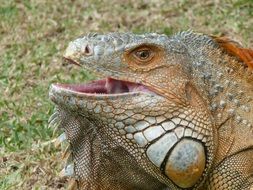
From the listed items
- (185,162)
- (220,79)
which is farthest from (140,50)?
(185,162)

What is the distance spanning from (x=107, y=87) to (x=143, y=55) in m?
0.27

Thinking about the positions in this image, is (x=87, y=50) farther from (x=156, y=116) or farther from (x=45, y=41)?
(x=45, y=41)

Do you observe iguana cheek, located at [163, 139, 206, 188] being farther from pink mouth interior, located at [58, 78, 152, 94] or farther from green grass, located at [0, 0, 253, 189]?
green grass, located at [0, 0, 253, 189]

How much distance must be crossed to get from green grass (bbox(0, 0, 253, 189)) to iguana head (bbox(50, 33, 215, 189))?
2012 mm

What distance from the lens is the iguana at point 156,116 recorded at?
402 cm

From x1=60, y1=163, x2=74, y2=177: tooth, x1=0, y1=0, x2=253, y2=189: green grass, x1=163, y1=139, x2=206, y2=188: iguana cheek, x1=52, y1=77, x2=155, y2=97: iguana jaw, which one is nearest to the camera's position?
x1=163, y1=139, x2=206, y2=188: iguana cheek

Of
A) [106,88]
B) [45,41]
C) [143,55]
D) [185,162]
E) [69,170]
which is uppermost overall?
[143,55]

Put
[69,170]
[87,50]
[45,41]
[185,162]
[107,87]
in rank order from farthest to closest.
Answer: [45,41]
[69,170]
[107,87]
[87,50]
[185,162]

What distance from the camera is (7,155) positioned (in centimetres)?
657

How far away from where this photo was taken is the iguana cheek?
156 inches

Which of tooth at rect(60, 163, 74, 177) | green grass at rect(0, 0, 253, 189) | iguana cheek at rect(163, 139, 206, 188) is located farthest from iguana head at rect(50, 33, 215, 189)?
green grass at rect(0, 0, 253, 189)

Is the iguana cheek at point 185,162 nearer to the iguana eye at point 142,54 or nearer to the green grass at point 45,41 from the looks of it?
the iguana eye at point 142,54

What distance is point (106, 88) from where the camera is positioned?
13.8ft

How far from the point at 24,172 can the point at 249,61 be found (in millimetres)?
2578
